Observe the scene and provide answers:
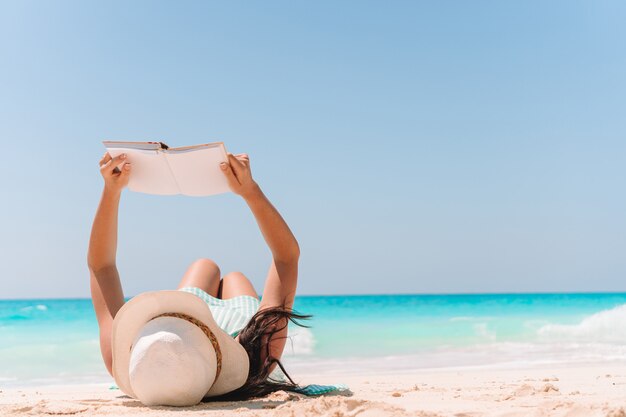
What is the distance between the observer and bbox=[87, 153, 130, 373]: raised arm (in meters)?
3.86

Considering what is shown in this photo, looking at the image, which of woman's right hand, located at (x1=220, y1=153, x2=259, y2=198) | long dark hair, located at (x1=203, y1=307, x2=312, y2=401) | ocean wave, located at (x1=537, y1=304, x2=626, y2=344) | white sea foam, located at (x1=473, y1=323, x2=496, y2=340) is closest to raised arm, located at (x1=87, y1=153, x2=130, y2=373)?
woman's right hand, located at (x1=220, y1=153, x2=259, y2=198)

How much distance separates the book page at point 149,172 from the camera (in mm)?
3654

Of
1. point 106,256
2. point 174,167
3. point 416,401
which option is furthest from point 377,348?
point 174,167

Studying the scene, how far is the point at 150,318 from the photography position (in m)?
3.44

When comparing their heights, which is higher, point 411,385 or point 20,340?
point 20,340

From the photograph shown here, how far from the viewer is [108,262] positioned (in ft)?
13.2

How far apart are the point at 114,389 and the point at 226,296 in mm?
1054

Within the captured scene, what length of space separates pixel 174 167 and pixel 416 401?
1950 millimetres

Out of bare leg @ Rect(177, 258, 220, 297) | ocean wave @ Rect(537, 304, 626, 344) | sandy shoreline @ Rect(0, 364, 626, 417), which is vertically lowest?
sandy shoreline @ Rect(0, 364, 626, 417)

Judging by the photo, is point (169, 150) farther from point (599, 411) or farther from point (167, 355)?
point (599, 411)

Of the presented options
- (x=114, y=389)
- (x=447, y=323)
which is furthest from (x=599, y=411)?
(x=447, y=323)

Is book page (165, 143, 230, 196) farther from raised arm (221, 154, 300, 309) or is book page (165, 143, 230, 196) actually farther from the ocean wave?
the ocean wave

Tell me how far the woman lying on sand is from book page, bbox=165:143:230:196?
0.08 meters

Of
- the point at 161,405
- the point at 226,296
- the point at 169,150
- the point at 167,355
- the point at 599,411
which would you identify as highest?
the point at 169,150
